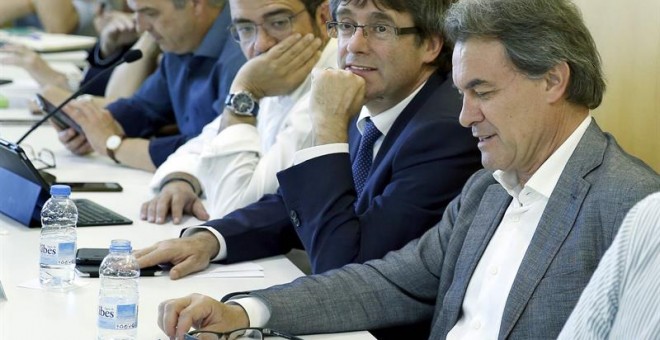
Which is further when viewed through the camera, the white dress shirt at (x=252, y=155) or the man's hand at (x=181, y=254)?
the white dress shirt at (x=252, y=155)

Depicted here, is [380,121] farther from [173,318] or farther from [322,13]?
[173,318]

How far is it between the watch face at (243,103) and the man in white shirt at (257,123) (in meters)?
0.01

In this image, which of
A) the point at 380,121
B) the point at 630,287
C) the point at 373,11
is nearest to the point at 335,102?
the point at 380,121

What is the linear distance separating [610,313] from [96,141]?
2504 mm

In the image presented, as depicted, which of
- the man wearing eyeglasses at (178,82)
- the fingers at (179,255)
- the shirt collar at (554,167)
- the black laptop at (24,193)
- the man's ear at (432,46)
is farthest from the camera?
the man wearing eyeglasses at (178,82)

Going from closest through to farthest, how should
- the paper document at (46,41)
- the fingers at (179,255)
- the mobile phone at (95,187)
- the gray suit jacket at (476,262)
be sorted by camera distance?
1. the gray suit jacket at (476,262)
2. the fingers at (179,255)
3. the mobile phone at (95,187)
4. the paper document at (46,41)

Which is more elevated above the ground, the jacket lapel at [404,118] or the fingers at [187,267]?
the jacket lapel at [404,118]

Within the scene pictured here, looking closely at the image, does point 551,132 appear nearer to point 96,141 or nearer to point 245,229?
point 245,229

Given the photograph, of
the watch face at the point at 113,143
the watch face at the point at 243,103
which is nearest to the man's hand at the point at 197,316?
the watch face at the point at 243,103

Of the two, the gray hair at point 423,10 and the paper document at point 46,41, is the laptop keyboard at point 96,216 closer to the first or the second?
the gray hair at point 423,10

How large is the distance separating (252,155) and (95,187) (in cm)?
52

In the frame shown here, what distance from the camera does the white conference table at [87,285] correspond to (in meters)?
1.75

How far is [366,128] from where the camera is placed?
90.7 inches

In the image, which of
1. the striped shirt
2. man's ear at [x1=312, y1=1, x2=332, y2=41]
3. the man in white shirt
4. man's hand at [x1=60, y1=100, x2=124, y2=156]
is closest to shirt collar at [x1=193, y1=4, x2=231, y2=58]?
man's hand at [x1=60, y1=100, x2=124, y2=156]
